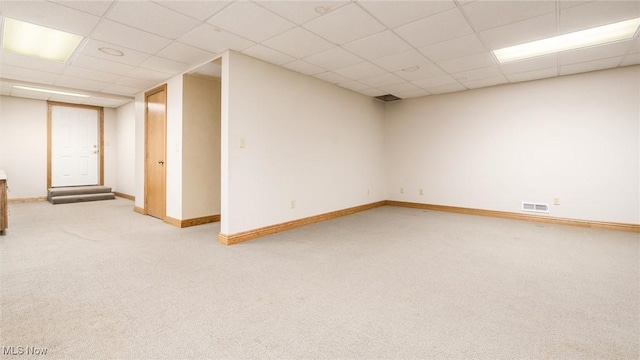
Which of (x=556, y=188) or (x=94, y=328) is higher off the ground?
(x=556, y=188)

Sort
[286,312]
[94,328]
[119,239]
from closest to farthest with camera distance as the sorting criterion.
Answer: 1. [94,328]
2. [286,312]
3. [119,239]

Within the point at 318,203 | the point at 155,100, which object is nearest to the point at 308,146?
the point at 318,203

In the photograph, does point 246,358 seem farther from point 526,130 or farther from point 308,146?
point 526,130

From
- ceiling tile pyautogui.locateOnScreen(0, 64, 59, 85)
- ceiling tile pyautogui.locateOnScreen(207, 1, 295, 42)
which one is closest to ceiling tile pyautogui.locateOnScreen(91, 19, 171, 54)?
ceiling tile pyautogui.locateOnScreen(207, 1, 295, 42)

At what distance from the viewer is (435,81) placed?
5336 millimetres

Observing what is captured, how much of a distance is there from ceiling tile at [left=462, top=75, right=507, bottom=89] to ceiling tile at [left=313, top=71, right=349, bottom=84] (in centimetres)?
225

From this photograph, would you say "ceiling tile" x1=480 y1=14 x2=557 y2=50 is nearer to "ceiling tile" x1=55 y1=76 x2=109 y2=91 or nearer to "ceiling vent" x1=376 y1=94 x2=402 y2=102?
"ceiling vent" x1=376 y1=94 x2=402 y2=102

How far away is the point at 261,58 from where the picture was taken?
411cm

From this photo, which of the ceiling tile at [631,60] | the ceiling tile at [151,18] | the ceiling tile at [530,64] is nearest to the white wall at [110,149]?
the ceiling tile at [151,18]

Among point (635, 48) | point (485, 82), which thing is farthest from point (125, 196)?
point (635, 48)

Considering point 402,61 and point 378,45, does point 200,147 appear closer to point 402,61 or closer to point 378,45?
point 378,45

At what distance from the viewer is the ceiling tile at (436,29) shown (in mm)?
2979

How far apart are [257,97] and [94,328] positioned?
3.13m

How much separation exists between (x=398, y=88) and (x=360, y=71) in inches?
55.3
